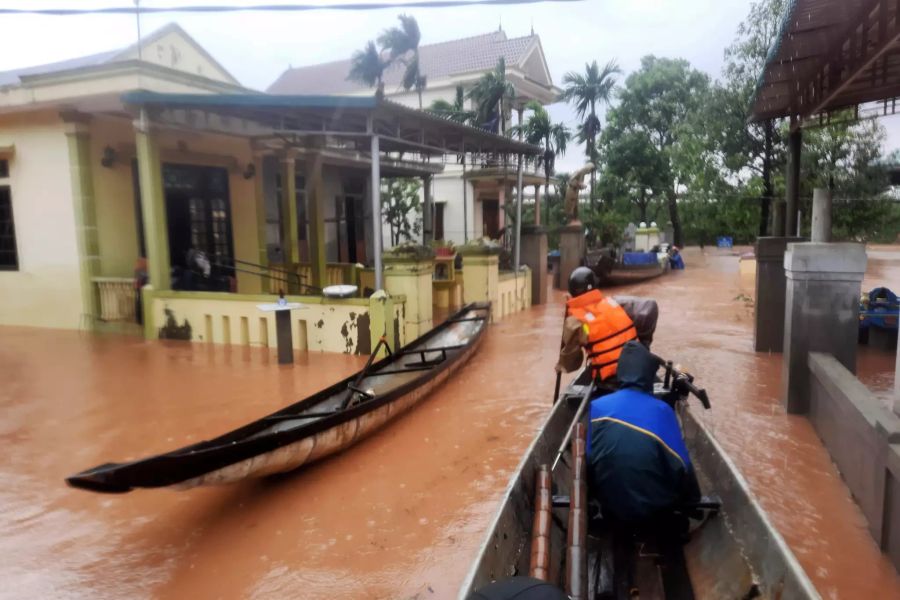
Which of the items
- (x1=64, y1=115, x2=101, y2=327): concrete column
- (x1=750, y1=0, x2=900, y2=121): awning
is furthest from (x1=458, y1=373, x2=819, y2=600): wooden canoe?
(x1=64, y1=115, x2=101, y2=327): concrete column

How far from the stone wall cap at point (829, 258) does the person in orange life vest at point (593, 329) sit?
2.23 meters

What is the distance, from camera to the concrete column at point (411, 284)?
962 centimetres

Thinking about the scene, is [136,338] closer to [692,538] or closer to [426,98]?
[692,538]

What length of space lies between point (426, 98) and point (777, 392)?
2009 centimetres

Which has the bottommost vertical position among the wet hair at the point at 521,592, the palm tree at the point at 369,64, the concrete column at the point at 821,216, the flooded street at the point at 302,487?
the flooded street at the point at 302,487

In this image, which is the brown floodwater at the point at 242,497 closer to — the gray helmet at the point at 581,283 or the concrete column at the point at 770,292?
the gray helmet at the point at 581,283

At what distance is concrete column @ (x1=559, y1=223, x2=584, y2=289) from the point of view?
1794 centimetres

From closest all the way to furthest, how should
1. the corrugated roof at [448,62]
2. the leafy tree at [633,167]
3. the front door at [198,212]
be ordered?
the front door at [198,212], the corrugated roof at [448,62], the leafy tree at [633,167]

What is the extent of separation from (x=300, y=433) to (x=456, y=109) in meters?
18.8

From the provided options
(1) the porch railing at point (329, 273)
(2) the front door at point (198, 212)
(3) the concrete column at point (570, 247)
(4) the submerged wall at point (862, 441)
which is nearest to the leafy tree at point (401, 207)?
(3) the concrete column at point (570, 247)

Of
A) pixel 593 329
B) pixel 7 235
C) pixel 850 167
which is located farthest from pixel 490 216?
pixel 593 329

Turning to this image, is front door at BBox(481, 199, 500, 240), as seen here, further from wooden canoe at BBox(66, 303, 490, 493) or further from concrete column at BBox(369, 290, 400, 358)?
wooden canoe at BBox(66, 303, 490, 493)

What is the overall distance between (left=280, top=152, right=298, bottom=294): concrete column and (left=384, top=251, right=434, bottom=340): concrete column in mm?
4386

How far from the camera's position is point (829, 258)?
6.01 metres
